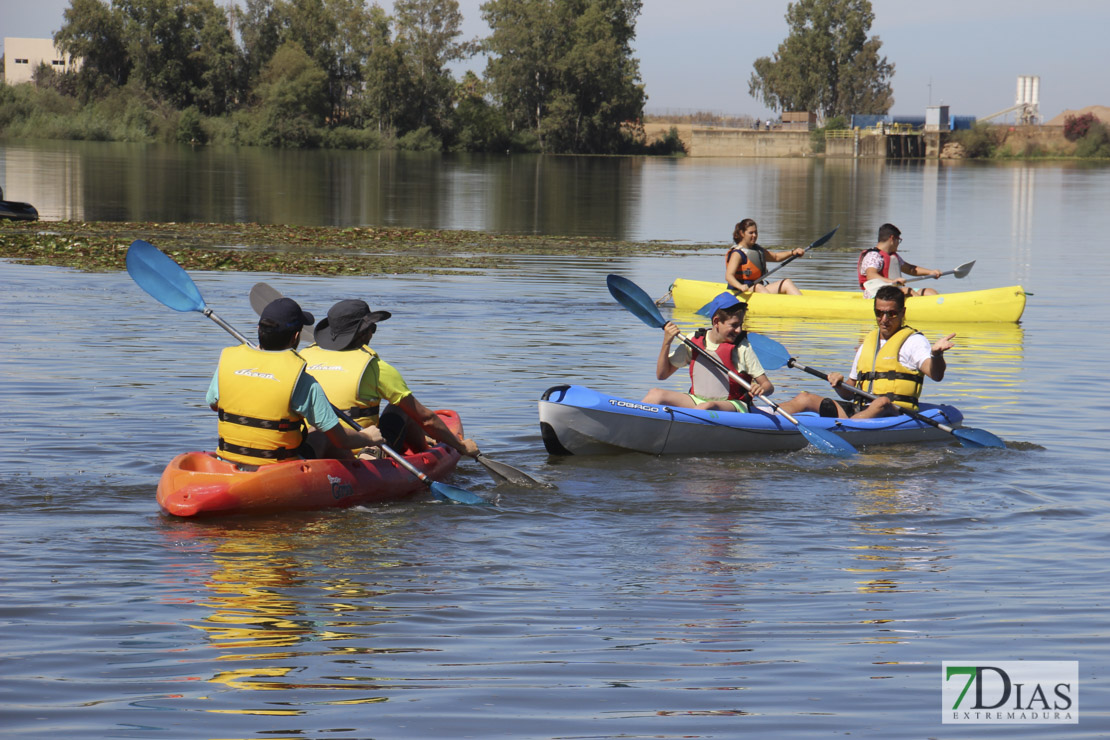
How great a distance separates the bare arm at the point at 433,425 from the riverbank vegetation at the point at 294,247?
10.9 m

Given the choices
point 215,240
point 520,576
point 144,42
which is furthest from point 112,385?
point 144,42

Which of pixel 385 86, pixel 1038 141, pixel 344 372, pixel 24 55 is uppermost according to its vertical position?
pixel 24 55

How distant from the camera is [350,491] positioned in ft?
24.5

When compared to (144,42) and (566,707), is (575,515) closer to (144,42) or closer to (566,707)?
(566,707)

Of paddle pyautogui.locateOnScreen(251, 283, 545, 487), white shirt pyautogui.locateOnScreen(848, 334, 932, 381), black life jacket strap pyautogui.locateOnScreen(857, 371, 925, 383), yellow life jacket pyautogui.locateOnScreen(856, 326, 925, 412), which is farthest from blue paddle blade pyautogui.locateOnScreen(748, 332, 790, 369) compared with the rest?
paddle pyautogui.locateOnScreen(251, 283, 545, 487)

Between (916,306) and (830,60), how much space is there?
11217cm

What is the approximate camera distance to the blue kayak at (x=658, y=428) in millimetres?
9031

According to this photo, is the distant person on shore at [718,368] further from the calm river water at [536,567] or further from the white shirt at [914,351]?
the white shirt at [914,351]

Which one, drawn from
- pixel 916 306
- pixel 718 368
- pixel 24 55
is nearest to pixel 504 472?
pixel 718 368

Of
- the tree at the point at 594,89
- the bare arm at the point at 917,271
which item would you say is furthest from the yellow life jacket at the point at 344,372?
the tree at the point at 594,89

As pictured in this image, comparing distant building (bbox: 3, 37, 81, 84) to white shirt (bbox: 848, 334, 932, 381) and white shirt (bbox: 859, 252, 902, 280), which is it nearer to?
white shirt (bbox: 859, 252, 902, 280)

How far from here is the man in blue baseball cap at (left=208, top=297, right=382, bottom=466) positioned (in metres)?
6.82

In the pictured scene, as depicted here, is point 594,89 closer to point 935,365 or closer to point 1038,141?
point 1038,141

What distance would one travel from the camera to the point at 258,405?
6.94m
